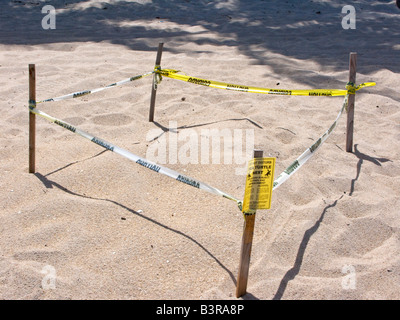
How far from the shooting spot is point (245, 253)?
2570 mm

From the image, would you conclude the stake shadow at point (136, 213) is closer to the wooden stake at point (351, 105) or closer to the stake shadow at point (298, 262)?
the stake shadow at point (298, 262)

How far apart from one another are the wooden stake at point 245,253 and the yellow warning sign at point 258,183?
7 cm

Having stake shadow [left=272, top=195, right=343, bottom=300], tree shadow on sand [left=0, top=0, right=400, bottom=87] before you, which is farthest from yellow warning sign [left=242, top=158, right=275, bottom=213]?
tree shadow on sand [left=0, top=0, right=400, bottom=87]

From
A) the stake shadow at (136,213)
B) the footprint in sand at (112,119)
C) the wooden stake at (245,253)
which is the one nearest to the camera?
the wooden stake at (245,253)

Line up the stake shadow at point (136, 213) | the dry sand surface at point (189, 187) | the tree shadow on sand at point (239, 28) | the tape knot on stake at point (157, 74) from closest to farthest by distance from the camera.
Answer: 1. the dry sand surface at point (189, 187)
2. the stake shadow at point (136, 213)
3. the tape knot on stake at point (157, 74)
4. the tree shadow on sand at point (239, 28)

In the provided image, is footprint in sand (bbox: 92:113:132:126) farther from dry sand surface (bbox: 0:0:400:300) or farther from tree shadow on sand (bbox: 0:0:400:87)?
tree shadow on sand (bbox: 0:0:400:87)

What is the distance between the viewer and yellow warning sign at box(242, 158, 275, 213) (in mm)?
2354

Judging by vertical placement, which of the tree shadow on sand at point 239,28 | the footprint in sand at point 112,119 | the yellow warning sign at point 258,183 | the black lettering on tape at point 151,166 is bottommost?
the footprint in sand at point 112,119

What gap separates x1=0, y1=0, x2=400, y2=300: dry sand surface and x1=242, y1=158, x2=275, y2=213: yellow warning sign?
25.9 inches

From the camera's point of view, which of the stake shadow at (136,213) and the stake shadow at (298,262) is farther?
the stake shadow at (136,213)

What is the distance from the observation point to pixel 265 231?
11.1 feet

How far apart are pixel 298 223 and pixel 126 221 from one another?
1371mm

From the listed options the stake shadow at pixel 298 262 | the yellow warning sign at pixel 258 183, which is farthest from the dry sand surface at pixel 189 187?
the yellow warning sign at pixel 258 183

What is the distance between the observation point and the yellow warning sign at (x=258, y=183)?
2.35 m
